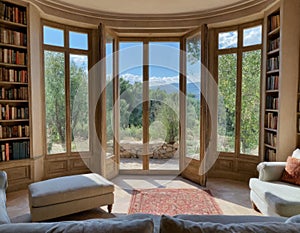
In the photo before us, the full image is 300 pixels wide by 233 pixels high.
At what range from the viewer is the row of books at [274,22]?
376 centimetres

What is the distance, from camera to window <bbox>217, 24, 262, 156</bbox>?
434 cm

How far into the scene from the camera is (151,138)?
5000mm

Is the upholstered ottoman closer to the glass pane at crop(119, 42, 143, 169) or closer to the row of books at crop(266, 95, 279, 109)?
the glass pane at crop(119, 42, 143, 169)

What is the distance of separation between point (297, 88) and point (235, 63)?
1.26m

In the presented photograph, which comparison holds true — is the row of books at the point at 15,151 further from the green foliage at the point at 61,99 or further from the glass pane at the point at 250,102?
the glass pane at the point at 250,102

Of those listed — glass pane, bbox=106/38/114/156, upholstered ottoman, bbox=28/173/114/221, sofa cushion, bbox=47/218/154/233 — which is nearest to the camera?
sofa cushion, bbox=47/218/154/233

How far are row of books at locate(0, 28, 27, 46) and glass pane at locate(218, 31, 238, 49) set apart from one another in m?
3.50

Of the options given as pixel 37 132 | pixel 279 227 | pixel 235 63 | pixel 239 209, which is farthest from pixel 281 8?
pixel 37 132

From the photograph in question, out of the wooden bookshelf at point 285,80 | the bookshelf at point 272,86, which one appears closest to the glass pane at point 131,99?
the bookshelf at point 272,86

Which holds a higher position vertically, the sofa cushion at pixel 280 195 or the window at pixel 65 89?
the window at pixel 65 89

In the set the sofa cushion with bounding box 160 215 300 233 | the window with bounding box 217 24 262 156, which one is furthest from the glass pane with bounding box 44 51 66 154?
the sofa cushion with bounding box 160 215 300 233

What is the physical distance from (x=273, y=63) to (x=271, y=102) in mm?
631

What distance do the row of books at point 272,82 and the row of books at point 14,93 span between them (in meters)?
4.00

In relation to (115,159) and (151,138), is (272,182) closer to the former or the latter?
(151,138)
